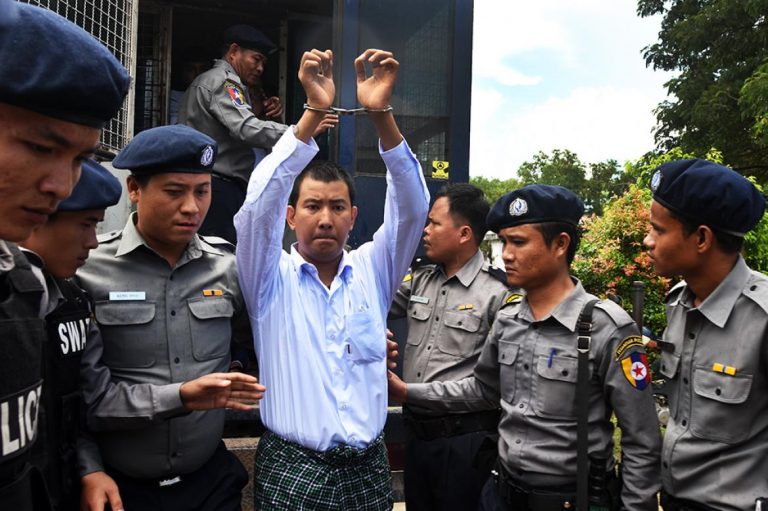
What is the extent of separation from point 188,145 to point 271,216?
35 centimetres

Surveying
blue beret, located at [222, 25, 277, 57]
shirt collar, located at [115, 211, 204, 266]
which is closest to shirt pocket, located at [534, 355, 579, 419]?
shirt collar, located at [115, 211, 204, 266]

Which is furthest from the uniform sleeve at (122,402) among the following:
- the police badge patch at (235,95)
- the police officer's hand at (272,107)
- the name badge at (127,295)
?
the police officer's hand at (272,107)

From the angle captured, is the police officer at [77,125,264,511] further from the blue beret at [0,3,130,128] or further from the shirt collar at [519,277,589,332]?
the shirt collar at [519,277,589,332]

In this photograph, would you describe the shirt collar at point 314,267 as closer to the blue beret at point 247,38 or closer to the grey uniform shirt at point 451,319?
the grey uniform shirt at point 451,319

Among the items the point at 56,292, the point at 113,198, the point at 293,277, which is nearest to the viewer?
the point at 56,292

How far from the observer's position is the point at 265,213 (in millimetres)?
2318

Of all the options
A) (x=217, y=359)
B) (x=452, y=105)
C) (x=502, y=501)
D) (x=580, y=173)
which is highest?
(x=580, y=173)

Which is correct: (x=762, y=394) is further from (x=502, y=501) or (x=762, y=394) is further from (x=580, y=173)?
(x=580, y=173)

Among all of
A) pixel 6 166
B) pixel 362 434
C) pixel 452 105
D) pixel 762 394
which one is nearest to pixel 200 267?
pixel 362 434

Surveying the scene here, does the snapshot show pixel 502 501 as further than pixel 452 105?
No

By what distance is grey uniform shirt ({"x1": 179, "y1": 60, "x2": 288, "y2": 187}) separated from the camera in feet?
13.2

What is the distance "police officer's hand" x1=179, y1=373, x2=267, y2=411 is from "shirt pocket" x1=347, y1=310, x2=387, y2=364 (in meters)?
0.49

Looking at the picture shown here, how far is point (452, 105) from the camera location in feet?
14.1

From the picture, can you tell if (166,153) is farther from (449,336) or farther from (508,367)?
(449,336)
